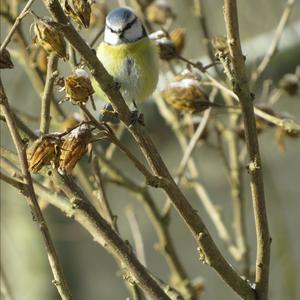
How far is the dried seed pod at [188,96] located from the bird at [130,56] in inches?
5.0

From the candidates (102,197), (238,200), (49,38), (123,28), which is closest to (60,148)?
(49,38)

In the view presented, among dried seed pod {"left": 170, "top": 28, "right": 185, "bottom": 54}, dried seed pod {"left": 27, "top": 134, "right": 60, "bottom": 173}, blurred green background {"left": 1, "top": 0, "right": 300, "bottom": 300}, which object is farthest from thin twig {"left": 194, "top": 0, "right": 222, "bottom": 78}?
blurred green background {"left": 1, "top": 0, "right": 300, "bottom": 300}

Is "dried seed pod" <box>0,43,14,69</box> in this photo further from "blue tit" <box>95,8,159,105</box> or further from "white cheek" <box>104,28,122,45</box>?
"white cheek" <box>104,28,122,45</box>

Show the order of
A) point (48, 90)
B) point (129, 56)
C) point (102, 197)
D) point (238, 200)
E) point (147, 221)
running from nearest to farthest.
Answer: point (48, 90) < point (102, 197) < point (129, 56) < point (238, 200) < point (147, 221)

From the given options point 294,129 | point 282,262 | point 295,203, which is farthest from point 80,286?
point 294,129

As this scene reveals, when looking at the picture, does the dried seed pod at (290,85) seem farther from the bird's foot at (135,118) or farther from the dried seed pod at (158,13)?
the bird's foot at (135,118)

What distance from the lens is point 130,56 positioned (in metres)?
1.33

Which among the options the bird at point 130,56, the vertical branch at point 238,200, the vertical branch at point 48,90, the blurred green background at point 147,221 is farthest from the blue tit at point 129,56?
the blurred green background at point 147,221

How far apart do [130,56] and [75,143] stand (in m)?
A: 0.55

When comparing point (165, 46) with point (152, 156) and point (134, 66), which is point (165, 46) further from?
point (152, 156)

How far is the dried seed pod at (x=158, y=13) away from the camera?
1554 millimetres

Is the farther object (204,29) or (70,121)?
(204,29)

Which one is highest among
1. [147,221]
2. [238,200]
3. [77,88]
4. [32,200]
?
[147,221]

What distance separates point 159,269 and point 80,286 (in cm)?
55
